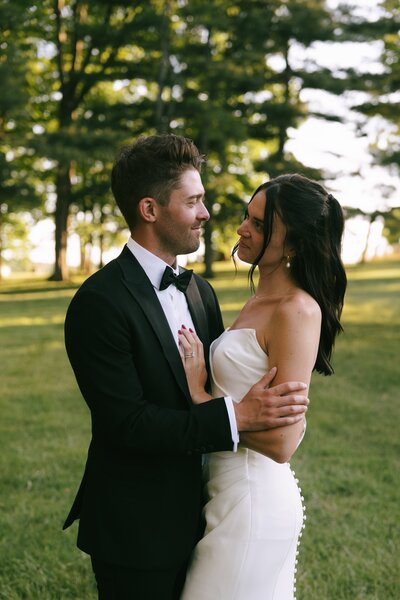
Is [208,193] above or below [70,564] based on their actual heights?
above

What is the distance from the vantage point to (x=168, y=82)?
25.5 m

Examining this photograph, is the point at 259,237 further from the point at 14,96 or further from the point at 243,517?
the point at 14,96

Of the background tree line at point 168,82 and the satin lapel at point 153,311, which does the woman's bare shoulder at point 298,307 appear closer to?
the satin lapel at point 153,311

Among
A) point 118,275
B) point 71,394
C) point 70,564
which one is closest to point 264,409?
point 118,275

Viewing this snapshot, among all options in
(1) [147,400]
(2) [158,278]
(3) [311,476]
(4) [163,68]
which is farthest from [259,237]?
(4) [163,68]

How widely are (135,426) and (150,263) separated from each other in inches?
26.4

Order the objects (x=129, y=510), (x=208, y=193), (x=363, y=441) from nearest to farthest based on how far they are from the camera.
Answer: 1. (x=129, y=510)
2. (x=363, y=441)
3. (x=208, y=193)

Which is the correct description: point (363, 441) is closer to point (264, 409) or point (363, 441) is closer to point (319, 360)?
point (319, 360)

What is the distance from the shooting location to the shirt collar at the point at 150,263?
2.59 m

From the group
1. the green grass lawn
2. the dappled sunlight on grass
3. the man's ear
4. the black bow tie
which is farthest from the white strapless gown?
the dappled sunlight on grass

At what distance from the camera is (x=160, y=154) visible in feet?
8.23

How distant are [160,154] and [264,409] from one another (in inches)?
40.7

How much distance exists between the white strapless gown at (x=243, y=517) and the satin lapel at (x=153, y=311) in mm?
229

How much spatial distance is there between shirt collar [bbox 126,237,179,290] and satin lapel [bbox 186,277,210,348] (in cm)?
22
